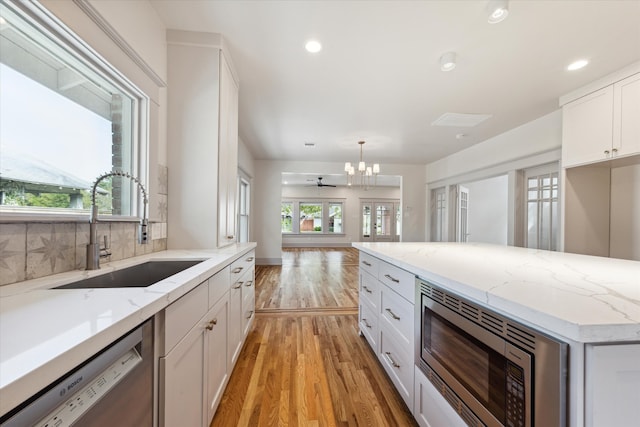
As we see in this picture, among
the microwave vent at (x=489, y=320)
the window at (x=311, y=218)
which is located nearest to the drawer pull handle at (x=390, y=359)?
the microwave vent at (x=489, y=320)

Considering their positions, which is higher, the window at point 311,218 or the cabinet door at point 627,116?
the cabinet door at point 627,116

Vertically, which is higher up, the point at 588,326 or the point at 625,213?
the point at 625,213

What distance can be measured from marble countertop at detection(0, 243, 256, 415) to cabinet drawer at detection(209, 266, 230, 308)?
27 centimetres

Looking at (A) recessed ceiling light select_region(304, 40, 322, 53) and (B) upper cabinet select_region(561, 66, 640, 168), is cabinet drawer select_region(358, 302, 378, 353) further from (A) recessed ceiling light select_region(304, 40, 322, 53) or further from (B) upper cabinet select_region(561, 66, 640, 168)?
(B) upper cabinet select_region(561, 66, 640, 168)

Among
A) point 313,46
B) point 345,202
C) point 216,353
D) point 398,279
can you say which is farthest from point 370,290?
point 345,202

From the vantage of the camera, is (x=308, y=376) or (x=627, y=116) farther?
(x=627, y=116)

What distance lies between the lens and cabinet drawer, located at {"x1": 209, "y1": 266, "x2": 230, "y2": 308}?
133 centimetres

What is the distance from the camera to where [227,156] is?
7.54 ft

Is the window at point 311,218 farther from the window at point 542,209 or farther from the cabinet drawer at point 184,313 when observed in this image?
the cabinet drawer at point 184,313

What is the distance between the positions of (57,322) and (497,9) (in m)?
2.58

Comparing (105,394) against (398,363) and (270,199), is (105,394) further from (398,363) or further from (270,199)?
(270,199)

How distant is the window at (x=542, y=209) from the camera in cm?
351

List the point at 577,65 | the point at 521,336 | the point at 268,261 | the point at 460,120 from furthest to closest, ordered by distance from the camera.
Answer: the point at 268,261, the point at 460,120, the point at 577,65, the point at 521,336

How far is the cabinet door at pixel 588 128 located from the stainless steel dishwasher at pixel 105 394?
3856 mm
